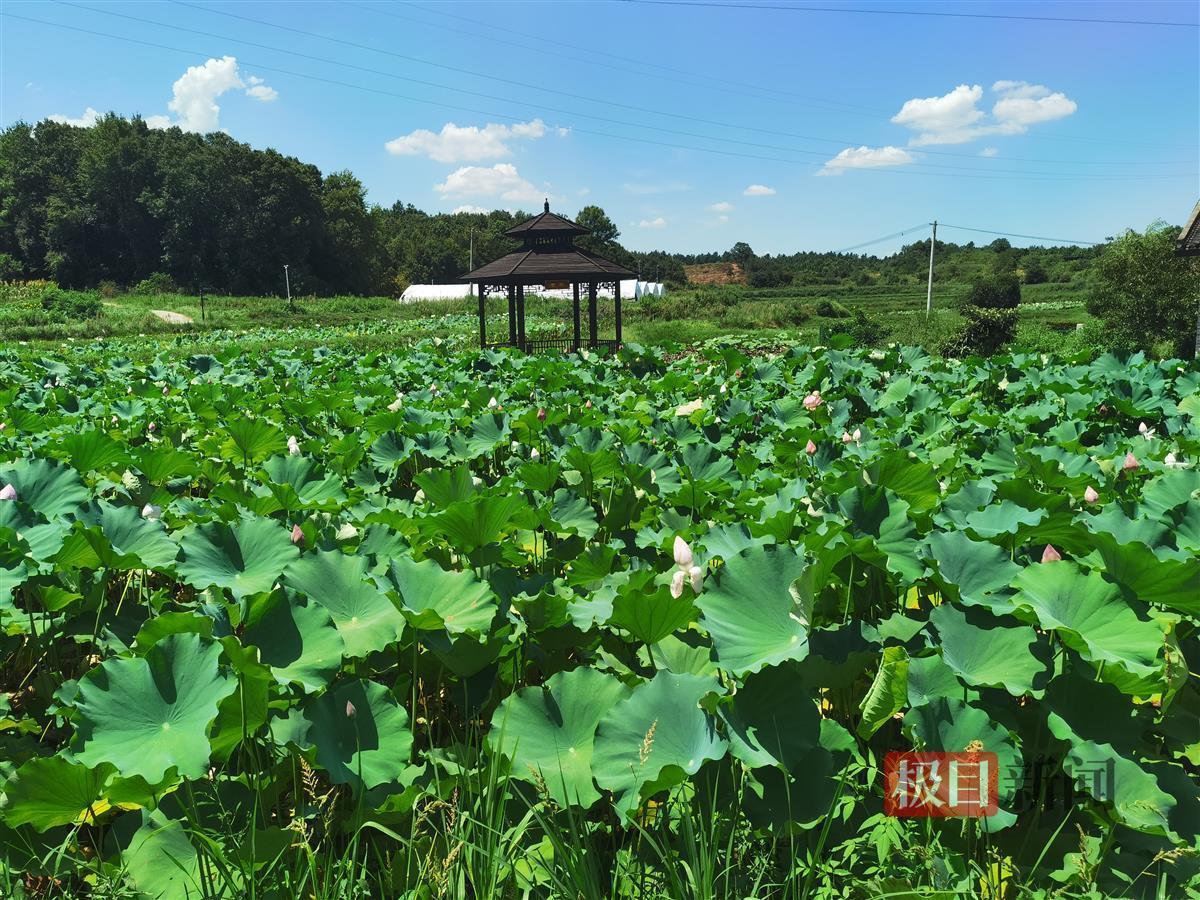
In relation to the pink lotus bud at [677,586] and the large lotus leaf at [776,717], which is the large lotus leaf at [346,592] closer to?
the pink lotus bud at [677,586]

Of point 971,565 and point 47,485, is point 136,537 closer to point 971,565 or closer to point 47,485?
point 47,485

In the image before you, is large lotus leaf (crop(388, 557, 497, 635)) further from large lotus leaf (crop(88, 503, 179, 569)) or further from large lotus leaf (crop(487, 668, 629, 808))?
large lotus leaf (crop(88, 503, 179, 569))

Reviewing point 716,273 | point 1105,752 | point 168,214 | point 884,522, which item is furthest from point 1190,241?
point 716,273

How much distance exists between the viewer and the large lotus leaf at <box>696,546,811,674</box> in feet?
4.98

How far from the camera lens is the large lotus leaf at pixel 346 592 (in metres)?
1.69

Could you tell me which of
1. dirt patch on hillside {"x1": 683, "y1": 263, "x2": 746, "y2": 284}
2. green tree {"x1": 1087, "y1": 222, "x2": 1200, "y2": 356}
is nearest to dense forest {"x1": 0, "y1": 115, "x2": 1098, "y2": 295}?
green tree {"x1": 1087, "y1": 222, "x2": 1200, "y2": 356}

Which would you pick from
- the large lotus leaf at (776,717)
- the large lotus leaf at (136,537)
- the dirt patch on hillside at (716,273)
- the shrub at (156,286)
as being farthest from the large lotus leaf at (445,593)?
the dirt patch on hillside at (716,273)

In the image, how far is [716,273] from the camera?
9938cm

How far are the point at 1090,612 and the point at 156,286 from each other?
5237cm

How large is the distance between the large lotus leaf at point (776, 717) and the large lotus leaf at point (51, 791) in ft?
3.63

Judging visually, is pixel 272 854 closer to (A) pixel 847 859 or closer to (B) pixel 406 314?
(A) pixel 847 859

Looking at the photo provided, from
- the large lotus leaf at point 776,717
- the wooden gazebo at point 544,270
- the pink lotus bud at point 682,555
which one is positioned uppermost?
the wooden gazebo at point 544,270

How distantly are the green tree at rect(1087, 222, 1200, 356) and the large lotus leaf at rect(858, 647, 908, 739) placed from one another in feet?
89.5

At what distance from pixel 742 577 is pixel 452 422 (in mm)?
3060
